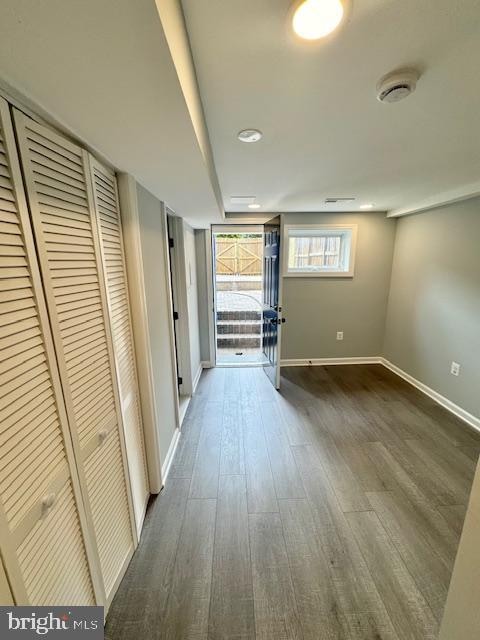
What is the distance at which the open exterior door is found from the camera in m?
2.82

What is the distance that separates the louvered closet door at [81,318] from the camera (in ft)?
2.52

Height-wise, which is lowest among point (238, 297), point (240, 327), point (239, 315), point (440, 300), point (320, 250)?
point (240, 327)

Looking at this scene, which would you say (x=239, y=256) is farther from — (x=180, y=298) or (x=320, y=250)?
(x=180, y=298)

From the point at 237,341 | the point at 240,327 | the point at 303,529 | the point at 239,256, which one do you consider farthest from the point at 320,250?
the point at 303,529

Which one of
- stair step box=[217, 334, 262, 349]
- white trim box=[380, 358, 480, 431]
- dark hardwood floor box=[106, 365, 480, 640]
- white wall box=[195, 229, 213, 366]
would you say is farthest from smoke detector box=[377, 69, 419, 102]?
stair step box=[217, 334, 262, 349]

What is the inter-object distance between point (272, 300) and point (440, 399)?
222cm

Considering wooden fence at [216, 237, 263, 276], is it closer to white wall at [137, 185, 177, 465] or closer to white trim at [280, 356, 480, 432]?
white trim at [280, 356, 480, 432]

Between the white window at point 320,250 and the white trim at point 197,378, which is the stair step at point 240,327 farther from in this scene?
the white window at point 320,250

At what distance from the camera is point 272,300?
313cm

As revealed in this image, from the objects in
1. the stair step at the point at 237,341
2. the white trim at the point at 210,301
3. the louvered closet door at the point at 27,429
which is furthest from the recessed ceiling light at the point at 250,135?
the stair step at the point at 237,341

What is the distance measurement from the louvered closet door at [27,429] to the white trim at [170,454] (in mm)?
977

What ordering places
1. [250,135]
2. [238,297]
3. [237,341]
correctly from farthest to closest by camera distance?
[238,297] < [237,341] < [250,135]

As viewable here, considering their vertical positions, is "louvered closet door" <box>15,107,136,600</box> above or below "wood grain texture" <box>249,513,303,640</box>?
above

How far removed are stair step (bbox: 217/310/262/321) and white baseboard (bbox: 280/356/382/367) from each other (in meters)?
1.42
